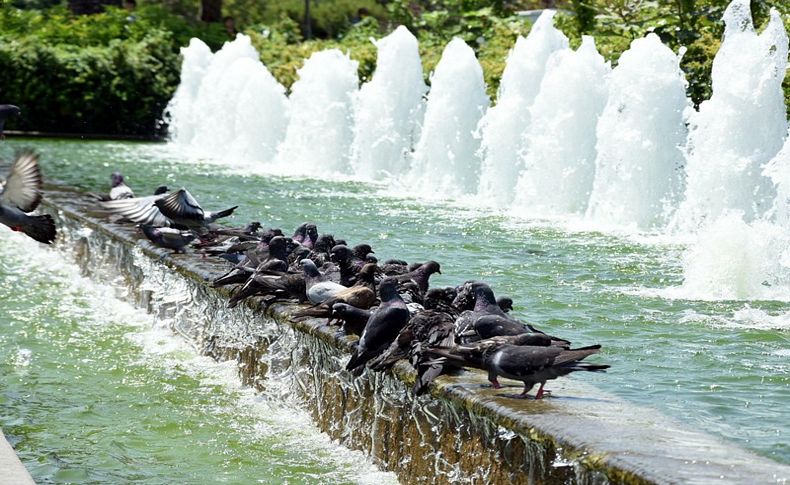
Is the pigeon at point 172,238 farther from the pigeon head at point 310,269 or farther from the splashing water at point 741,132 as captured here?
the splashing water at point 741,132

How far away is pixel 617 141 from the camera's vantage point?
48.5 ft

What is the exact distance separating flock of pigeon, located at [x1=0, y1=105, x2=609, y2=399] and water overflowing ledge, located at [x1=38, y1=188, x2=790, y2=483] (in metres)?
0.11

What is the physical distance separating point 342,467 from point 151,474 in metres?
0.91

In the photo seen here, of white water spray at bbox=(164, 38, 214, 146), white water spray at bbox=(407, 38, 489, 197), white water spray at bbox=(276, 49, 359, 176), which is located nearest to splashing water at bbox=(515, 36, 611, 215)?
white water spray at bbox=(407, 38, 489, 197)

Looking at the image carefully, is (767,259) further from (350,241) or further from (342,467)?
(342,467)

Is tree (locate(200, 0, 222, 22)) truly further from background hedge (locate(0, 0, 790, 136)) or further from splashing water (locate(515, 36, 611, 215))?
splashing water (locate(515, 36, 611, 215))

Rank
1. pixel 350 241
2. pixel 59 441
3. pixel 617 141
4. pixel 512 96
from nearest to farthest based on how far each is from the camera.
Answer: pixel 59 441 < pixel 350 241 < pixel 617 141 < pixel 512 96

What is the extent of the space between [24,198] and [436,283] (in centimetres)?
366

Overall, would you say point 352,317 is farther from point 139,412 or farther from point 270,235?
point 270,235

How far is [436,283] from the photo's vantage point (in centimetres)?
965

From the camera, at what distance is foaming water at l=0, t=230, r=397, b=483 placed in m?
6.42

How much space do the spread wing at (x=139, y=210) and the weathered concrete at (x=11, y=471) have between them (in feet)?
17.3

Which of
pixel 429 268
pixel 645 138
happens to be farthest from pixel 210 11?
pixel 429 268

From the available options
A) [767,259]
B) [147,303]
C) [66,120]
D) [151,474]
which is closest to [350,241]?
[147,303]
